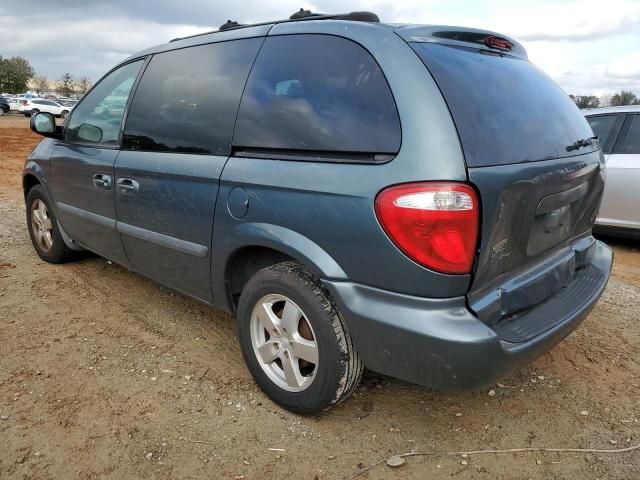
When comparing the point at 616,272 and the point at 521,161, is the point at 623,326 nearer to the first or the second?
the point at 616,272

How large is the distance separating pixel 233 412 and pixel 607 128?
515 cm

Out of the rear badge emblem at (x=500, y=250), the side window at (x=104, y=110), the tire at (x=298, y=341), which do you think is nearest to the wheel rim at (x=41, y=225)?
the side window at (x=104, y=110)

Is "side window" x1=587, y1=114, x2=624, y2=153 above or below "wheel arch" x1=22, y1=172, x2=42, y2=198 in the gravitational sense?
above

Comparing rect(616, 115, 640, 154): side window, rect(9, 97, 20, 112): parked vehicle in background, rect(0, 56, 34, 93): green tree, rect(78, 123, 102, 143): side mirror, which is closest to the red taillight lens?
rect(78, 123, 102, 143): side mirror

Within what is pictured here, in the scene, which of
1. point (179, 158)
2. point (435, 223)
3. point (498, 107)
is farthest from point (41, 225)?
point (498, 107)

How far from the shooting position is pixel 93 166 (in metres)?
3.52

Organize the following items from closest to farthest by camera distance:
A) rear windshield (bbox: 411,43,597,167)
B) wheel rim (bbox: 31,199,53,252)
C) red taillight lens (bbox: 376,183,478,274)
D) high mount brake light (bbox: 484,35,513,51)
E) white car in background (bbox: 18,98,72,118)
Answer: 1. red taillight lens (bbox: 376,183,478,274)
2. rear windshield (bbox: 411,43,597,167)
3. high mount brake light (bbox: 484,35,513,51)
4. wheel rim (bbox: 31,199,53,252)
5. white car in background (bbox: 18,98,72,118)

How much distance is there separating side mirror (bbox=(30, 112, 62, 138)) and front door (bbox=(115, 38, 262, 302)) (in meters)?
1.13

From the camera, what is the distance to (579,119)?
288 cm

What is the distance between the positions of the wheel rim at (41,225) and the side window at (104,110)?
0.90 meters

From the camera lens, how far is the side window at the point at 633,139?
5427 mm

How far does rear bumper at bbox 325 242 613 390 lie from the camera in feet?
6.38

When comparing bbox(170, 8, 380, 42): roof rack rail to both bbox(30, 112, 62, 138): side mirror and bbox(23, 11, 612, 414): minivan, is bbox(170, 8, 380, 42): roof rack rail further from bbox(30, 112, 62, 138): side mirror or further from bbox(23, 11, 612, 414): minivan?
bbox(30, 112, 62, 138): side mirror

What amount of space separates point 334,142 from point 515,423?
5.25 feet
